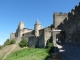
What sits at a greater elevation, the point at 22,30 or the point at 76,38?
the point at 22,30

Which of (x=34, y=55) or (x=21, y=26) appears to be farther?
(x=21, y=26)

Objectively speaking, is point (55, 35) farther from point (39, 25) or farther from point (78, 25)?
point (39, 25)

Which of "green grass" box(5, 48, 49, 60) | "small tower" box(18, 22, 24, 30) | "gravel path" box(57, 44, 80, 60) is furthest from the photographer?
"small tower" box(18, 22, 24, 30)

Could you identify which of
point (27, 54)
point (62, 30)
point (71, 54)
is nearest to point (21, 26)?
point (62, 30)

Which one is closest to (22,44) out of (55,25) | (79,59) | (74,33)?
(55,25)

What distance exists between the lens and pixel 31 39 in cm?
4547

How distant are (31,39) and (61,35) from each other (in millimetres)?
13718

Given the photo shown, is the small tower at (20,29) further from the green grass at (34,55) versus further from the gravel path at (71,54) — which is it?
the gravel path at (71,54)

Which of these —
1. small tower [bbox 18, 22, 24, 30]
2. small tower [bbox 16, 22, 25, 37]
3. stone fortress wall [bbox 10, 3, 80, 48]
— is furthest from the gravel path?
small tower [bbox 18, 22, 24, 30]

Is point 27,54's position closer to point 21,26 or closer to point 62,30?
point 62,30

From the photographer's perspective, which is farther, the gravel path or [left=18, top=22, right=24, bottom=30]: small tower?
[left=18, top=22, right=24, bottom=30]: small tower

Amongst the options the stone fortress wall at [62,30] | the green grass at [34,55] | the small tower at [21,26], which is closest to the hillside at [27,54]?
the green grass at [34,55]

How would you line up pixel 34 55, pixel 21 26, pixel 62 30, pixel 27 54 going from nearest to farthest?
pixel 34 55 < pixel 27 54 < pixel 62 30 < pixel 21 26

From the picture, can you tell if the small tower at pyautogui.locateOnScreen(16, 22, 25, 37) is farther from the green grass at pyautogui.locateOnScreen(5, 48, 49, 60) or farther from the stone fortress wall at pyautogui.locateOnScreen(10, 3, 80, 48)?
the green grass at pyautogui.locateOnScreen(5, 48, 49, 60)
